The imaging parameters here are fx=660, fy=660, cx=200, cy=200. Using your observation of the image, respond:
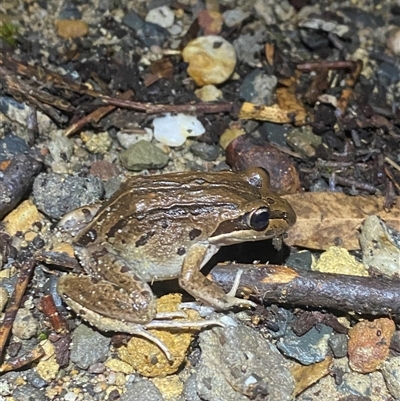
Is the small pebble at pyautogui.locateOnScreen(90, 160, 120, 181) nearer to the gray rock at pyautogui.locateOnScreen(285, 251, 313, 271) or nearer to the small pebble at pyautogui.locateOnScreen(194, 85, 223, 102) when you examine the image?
the small pebble at pyautogui.locateOnScreen(194, 85, 223, 102)

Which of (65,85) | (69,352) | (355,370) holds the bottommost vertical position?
(355,370)

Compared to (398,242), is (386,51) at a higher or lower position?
higher

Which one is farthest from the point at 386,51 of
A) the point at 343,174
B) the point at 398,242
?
the point at 398,242

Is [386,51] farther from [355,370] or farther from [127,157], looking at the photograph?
[355,370]

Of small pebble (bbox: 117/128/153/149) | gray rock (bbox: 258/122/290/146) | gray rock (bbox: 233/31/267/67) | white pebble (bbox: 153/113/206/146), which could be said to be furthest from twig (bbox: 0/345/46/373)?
gray rock (bbox: 233/31/267/67)

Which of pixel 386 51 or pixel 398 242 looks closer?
pixel 398 242

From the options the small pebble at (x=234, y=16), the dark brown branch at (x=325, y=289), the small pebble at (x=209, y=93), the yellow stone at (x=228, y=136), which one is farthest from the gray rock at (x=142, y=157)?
the small pebble at (x=234, y=16)
